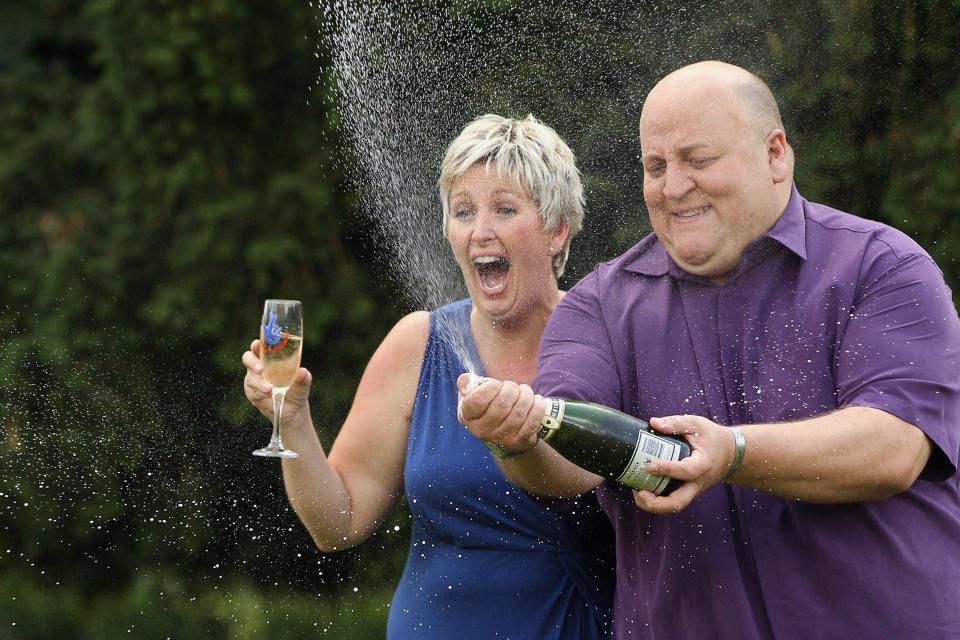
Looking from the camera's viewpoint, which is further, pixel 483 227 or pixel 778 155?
pixel 483 227

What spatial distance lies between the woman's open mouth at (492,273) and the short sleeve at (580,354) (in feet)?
1.69

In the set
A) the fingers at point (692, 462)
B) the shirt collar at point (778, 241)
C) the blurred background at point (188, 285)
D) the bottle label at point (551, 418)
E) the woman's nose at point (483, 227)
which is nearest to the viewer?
the fingers at point (692, 462)

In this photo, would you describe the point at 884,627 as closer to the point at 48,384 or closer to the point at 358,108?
the point at 358,108

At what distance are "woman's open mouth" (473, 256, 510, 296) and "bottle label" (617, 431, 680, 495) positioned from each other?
1.07 m

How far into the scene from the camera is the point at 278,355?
3.23 meters

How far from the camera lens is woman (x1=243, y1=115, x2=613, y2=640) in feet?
10.5

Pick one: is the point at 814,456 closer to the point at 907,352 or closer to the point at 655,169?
the point at 907,352

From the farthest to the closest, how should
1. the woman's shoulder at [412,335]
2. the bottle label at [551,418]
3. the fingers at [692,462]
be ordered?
the woman's shoulder at [412,335]
the bottle label at [551,418]
the fingers at [692,462]

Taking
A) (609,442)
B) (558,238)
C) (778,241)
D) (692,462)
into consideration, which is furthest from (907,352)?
(558,238)

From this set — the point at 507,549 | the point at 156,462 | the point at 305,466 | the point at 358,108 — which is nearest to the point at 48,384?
the point at 156,462

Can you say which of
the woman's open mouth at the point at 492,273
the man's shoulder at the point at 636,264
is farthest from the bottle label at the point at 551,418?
the woman's open mouth at the point at 492,273

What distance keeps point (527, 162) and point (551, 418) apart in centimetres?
112

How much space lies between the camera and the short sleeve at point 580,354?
2.58 metres

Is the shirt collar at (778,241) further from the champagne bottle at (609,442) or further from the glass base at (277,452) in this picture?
the glass base at (277,452)
